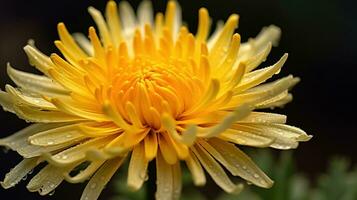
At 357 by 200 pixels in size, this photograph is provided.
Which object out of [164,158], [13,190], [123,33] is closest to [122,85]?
[164,158]

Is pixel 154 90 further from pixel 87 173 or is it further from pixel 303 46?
pixel 303 46

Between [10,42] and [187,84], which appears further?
[10,42]

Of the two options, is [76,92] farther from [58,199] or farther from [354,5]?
[354,5]

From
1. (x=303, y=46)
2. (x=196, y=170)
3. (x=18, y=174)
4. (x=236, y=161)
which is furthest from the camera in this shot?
(x=303, y=46)

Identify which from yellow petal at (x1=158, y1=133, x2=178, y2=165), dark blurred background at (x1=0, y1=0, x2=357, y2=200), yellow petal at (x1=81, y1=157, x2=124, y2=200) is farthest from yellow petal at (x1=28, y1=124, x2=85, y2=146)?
dark blurred background at (x1=0, y1=0, x2=357, y2=200)

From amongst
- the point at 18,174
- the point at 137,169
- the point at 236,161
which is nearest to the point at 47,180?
the point at 18,174
